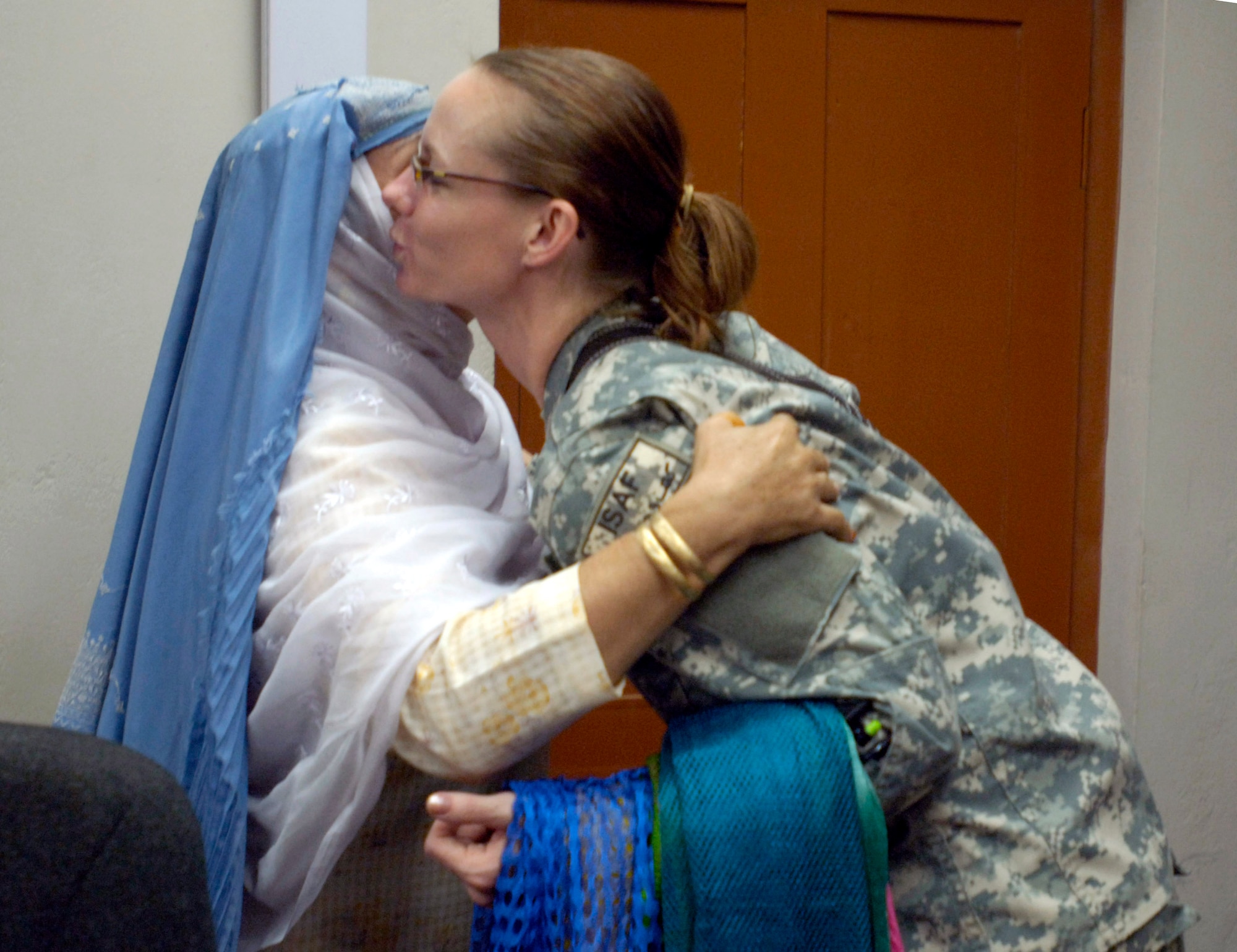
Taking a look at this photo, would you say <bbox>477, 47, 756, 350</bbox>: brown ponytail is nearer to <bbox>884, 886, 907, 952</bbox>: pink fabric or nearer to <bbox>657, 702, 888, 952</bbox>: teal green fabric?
<bbox>657, 702, 888, 952</bbox>: teal green fabric

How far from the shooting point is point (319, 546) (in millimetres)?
1063

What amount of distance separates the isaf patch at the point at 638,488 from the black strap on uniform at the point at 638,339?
146 mm

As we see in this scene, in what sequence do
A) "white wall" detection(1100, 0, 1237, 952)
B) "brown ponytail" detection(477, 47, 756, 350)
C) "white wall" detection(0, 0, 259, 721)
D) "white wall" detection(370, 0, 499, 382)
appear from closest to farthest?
"brown ponytail" detection(477, 47, 756, 350) < "white wall" detection(0, 0, 259, 721) < "white wall" detection(370, 0, 499, 382) < "white wall" detection(1100, 0, 1237, 952)

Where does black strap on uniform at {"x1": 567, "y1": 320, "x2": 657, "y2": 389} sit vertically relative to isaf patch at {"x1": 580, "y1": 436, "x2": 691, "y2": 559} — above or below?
above

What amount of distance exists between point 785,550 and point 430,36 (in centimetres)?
129

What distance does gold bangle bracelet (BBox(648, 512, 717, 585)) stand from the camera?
0.98 m

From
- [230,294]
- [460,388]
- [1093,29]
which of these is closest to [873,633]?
[460,388]

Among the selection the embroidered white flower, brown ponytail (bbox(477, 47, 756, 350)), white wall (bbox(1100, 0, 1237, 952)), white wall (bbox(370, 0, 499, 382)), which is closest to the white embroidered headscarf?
the embroidered white flower

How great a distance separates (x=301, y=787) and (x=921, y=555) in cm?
64

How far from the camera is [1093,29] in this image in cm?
237

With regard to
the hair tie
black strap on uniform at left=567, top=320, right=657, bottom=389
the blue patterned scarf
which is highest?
the hair tie

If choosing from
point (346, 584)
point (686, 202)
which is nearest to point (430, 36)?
point (686, 202)

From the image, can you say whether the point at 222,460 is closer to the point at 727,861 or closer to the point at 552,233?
the point at 552,233

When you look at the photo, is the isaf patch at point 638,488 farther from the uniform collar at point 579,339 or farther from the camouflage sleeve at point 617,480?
the uniform collar at point 579,339
